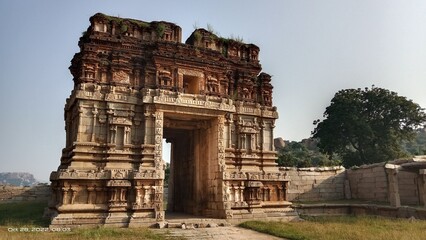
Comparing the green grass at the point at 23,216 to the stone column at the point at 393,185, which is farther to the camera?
the stone column at the point at 393,185

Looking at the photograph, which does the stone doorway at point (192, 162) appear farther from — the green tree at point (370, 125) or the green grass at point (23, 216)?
the green tree at point (370, 125)

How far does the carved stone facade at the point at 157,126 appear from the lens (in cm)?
1408

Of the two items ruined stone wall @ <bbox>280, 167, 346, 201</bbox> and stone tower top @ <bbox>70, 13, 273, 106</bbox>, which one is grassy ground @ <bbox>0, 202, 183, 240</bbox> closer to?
stone tower top @ <bbox>70, 13, 273, 106</bbox>

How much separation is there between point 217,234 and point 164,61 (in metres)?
8.33

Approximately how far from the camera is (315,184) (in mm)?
25422

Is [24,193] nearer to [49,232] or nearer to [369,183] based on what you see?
[49,232]

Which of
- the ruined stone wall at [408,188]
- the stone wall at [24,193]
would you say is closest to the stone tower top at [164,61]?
the stone wall at [24,193]

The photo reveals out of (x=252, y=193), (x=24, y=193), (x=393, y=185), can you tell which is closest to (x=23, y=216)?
(x=24, y=193)

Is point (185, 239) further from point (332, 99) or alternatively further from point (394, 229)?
point (332, 99)

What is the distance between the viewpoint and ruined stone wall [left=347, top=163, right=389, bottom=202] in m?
23.1

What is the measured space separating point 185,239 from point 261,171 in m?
6.69

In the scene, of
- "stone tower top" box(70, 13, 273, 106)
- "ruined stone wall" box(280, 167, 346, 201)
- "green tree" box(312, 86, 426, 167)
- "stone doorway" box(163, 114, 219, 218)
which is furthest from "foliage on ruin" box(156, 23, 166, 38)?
"green tree" box(312, 86, 426, 167)

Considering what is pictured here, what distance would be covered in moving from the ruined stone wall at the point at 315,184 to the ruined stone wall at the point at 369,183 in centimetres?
79

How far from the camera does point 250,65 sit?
62.5ft
